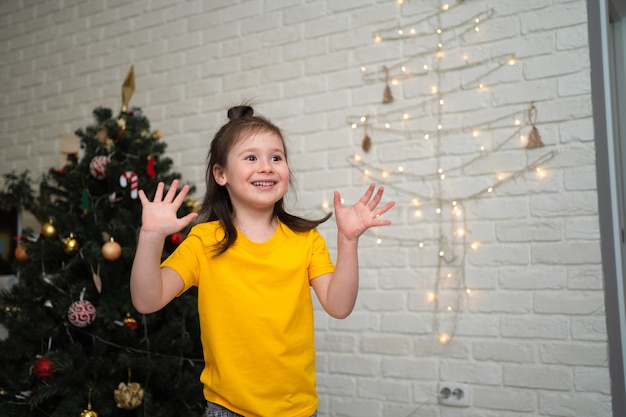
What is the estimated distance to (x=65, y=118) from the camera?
3562mm

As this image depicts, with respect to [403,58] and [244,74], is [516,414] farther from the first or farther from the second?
[244,74]

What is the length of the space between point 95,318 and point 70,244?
318 mm

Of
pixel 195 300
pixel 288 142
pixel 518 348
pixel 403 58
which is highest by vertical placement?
pixel 403 58

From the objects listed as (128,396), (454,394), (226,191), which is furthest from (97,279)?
(454,394)

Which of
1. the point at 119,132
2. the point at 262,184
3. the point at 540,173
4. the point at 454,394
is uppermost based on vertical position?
the point at 119,132

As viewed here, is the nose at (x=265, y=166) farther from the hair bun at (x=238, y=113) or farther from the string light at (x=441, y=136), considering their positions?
the string light at (x=441, y=136)

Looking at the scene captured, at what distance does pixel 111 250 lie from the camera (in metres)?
2.26

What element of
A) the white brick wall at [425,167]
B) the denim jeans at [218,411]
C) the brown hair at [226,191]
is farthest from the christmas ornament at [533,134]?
the denim jeans at [218,411]

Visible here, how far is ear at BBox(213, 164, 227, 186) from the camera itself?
5.11ft

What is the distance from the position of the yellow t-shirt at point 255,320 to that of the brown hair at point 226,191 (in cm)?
6

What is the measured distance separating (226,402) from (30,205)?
6.60ft

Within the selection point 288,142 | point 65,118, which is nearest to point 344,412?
point 288,142

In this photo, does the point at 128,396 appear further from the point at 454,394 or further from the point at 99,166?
the point at 454,394

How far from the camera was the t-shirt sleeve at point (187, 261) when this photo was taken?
1409 millimetres
